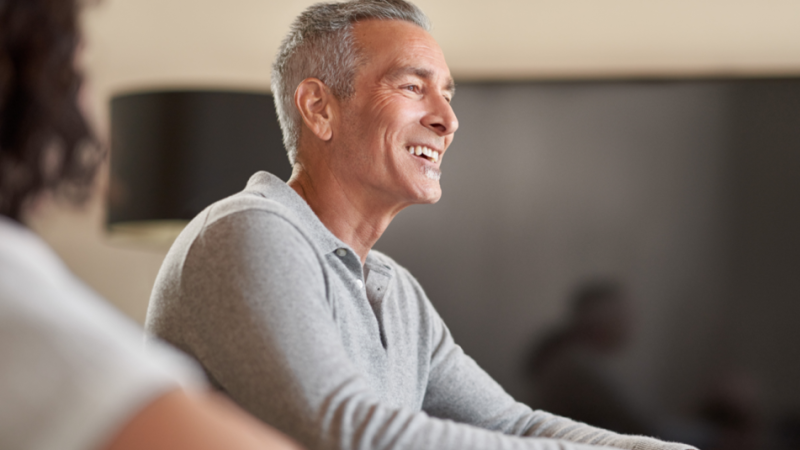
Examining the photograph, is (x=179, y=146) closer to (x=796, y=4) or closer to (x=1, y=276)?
(x=1, y=276)

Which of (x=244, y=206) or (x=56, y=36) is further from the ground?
(x=56, y=36)

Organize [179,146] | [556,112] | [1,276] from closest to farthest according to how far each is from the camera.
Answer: [1,276], [179,146], [556,112]

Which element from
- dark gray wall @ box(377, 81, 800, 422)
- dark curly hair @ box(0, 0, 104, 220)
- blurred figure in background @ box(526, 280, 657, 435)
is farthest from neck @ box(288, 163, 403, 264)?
blurred figure in background @ box(526, 280, 657, 435)

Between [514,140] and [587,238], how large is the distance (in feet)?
1.30

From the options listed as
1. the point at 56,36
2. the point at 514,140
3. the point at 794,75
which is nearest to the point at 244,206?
the point at 56,36

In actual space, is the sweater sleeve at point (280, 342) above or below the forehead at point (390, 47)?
below

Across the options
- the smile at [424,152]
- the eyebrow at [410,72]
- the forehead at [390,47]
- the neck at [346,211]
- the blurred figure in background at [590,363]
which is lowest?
the blurred figure in background at [590,363]

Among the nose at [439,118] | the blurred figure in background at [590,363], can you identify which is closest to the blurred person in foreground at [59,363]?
the nose at [439,118]

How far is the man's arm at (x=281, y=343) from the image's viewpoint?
0.71 m

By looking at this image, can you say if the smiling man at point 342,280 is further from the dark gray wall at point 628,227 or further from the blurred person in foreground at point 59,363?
the dark gray wall at point 628,227

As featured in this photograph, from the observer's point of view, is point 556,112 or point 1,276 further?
point 556,112

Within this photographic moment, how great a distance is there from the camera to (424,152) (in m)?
1.36

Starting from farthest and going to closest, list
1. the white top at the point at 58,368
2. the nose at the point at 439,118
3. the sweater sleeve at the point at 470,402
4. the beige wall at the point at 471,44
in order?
the beige wall at the point at 471,44 < the nose at the point at 439,118 < the sweater sleeve at the point at 470,402 < the white top at the point at 58,368

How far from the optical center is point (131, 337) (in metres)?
0.37
